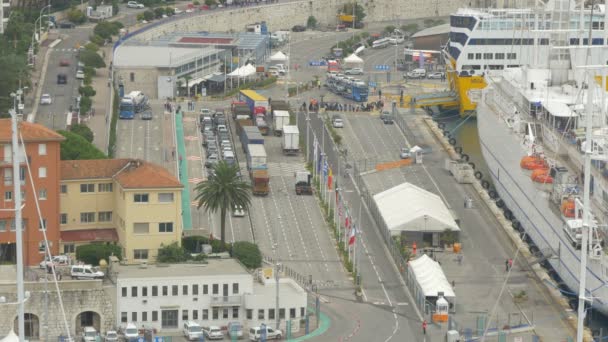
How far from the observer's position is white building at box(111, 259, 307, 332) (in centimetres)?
10112

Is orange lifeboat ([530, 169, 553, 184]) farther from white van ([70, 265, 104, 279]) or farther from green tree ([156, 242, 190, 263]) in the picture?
white van ([70, 265, 104, 279])

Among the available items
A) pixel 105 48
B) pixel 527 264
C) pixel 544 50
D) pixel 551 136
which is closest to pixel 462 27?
pixel 544 50

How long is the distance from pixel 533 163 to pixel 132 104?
44.5 metres

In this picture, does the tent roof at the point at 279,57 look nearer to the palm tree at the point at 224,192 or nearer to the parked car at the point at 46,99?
the parked car at the point at 46,99

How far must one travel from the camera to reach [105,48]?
7190 inches

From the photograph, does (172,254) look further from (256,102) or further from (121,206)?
(256,102)

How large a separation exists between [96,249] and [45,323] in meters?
10.3

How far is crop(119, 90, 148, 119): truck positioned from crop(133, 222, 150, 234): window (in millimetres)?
45234

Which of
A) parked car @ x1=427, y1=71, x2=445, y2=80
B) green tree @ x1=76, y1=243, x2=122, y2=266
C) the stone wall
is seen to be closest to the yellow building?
green tree @ x1=76, y1=243, x2=122, y2=266

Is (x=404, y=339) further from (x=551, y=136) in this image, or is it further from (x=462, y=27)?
(x=462, y=27)

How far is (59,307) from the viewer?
99125 millimetres

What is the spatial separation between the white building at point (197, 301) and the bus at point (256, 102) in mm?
55011

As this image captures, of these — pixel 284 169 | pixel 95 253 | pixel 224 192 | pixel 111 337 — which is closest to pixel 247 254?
pixel 224 192

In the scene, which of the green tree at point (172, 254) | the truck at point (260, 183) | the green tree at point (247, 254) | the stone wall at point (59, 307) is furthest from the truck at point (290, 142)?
the stone wall at point (59, 307)
